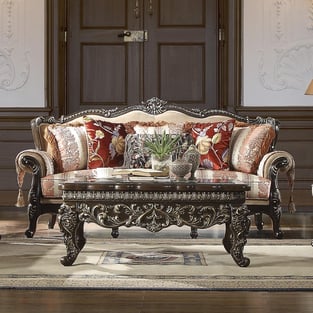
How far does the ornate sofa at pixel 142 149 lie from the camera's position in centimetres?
500

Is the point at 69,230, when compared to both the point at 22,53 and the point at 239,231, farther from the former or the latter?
the point at 22,53

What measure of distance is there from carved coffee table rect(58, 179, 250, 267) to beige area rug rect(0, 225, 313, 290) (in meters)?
0.19

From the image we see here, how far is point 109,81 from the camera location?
26.4 feet

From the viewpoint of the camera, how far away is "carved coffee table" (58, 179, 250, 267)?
155 inches

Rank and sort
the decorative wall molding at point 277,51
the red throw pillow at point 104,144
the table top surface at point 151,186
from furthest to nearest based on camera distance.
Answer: the decorative wall molding at point 277,51, the red throw pillow at point 104,144, the table top surface at point 151,186

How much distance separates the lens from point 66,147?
5.39m

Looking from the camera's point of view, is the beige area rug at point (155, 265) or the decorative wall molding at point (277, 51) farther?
the decorative wall molding at point (277, 51)

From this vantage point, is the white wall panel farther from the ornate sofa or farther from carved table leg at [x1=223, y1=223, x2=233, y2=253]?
carved table leg at [x1=223, y1=223, x2=233, y2=253]

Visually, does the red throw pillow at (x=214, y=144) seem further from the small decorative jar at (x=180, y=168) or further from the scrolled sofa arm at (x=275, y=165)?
the small decorative jar at (x=180, y=168)

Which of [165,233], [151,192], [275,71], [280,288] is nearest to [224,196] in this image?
[151,192]

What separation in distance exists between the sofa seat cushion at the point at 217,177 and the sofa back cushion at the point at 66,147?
17cm

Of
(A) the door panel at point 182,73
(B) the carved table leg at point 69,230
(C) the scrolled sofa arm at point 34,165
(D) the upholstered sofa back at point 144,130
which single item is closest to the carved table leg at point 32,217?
(C) the scrolled sofa arm at point 34,165

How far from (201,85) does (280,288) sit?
4.71 metres

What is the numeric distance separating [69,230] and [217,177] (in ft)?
4.08
